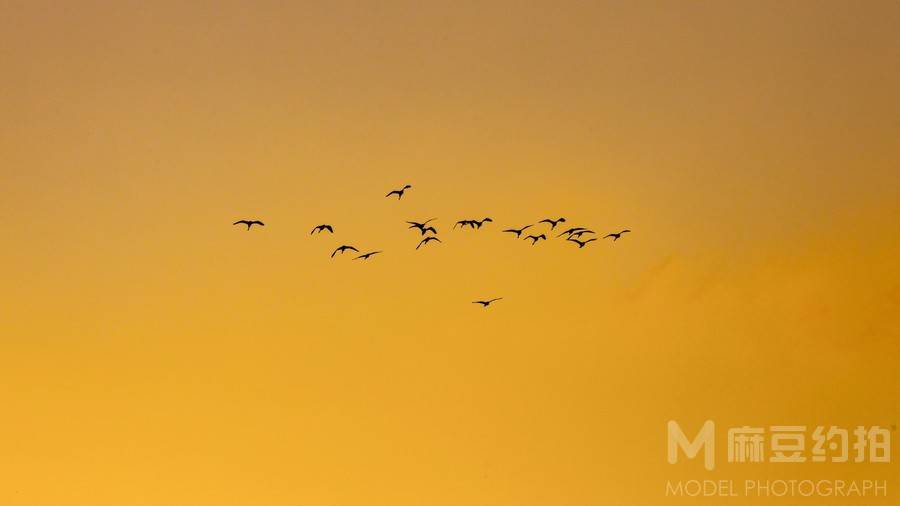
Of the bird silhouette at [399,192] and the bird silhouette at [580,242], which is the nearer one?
the bird silhouette at [399,192]

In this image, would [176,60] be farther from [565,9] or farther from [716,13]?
[716,13]

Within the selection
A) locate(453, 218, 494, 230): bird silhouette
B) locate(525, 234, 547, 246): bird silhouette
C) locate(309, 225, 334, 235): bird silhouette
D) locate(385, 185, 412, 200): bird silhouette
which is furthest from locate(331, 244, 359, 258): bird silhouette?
locate(525, 234, 547, 246): bird silhouette

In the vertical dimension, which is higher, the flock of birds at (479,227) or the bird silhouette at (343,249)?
the flock of birds at (479,227)

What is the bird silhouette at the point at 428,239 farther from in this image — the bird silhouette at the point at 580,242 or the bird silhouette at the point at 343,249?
the bird silhouette at the point at 580,242

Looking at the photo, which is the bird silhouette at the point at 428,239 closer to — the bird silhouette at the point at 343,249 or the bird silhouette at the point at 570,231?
the bird silhouette at the point at 343,249

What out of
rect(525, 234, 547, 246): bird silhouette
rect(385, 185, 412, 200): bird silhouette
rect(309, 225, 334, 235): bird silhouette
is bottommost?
rect(309, 225, 334, 235): bird silhouette

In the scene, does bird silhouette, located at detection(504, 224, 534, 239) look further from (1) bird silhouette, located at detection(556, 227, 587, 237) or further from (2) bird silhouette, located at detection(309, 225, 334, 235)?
(2) bird silhouette, located at detection(309, 225, 334, 235)

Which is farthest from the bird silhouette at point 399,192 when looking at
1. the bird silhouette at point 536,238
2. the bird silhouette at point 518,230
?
the bird silhouette at point 536,238

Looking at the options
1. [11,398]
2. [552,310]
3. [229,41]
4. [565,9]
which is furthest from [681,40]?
[11,398]

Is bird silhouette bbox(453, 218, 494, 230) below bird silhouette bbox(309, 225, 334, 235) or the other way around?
the other way around

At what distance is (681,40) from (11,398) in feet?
15.1

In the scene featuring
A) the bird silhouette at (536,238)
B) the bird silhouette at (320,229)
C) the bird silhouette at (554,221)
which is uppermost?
the bird silhouette at (554,221)

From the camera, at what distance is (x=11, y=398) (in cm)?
664

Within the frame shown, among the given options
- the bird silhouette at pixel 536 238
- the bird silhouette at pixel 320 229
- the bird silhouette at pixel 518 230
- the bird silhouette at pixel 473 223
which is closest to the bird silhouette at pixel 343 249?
the bird silhouette at pixel 320 229
